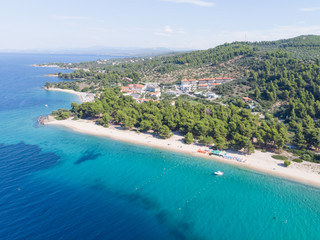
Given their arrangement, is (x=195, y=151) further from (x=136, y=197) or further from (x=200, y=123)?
(x=136, y=197)

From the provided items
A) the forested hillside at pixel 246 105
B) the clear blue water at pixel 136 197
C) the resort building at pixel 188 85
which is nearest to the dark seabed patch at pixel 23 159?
the clear blue water at pixel 136 197

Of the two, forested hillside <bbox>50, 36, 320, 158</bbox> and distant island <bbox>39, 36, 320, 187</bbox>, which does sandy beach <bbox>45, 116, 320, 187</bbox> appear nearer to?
distant island <bbox>39, 36, 320, 187</bbox>

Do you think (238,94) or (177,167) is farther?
(238,94)

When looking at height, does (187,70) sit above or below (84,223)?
above

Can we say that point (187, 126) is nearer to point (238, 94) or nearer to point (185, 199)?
point (185, 199)

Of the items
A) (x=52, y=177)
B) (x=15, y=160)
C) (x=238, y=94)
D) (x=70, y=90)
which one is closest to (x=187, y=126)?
(x=52, y=177)

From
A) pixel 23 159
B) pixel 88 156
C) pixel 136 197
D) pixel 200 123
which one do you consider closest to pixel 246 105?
pixel 200 123

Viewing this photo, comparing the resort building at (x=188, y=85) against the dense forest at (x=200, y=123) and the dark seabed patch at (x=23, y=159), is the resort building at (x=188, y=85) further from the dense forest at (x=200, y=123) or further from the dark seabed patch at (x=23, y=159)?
the dark seabed patch at (x=23, y=159)
